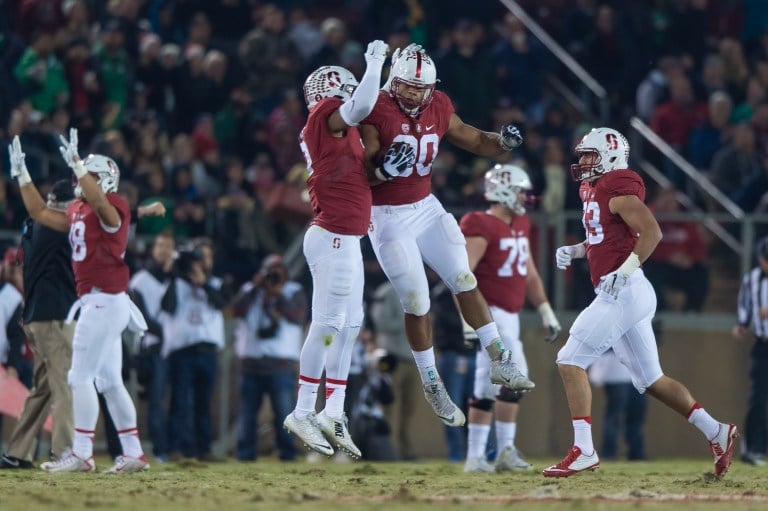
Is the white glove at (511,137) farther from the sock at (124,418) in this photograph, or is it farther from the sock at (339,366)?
the sock at (124,418)

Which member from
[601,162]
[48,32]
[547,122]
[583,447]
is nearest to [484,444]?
[583,447]

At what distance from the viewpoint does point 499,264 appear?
1343 cm

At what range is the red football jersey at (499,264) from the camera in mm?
13438

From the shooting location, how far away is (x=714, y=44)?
20.9 metres

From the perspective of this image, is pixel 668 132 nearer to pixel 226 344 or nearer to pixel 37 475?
pixel 226 344

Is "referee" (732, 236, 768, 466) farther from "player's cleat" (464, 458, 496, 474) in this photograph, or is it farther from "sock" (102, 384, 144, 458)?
"sock" (102, 384, 144, 458)

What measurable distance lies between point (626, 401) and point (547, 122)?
398 centimetres

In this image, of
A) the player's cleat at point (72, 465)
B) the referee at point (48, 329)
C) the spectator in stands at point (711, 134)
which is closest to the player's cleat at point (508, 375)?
the player's cleat at point (72, 465)

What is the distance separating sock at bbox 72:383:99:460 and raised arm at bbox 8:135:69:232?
134 centimetres

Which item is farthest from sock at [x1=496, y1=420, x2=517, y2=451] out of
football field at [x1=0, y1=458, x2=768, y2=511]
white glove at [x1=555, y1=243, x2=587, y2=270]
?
white glove at [x1=555, y1=243, x2=587, y2=270]

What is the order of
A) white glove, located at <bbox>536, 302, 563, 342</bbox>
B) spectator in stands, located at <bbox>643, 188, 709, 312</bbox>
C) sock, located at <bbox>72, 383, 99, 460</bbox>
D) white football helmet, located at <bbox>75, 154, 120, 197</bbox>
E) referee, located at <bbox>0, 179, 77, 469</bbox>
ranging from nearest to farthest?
sock, located at <bbox>72, 383, 99, 460</bbox>, white football helmet, located at <bbox>75, 154, 120, 197</bbox>, referee, located at <bbox>0, 179, 77, 469</bbox>, white glove, located at <bbox>536, 302, 563, 342</bbox>, spectator in stands, located at <bbox>643, 188, 709, 312</bbox>

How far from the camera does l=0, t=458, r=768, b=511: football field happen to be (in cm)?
919

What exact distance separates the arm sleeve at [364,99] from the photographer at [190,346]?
5.44 meters

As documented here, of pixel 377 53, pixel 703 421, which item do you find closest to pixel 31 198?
pixel 377 53
